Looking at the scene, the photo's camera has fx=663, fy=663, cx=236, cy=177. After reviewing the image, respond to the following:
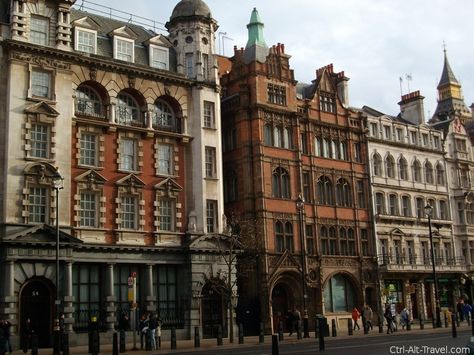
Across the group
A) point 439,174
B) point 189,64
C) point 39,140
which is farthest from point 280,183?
point 439,174

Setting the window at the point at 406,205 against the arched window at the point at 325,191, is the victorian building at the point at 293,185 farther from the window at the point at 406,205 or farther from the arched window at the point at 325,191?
the window at the point at 406,205

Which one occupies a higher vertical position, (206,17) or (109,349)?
(206,17)

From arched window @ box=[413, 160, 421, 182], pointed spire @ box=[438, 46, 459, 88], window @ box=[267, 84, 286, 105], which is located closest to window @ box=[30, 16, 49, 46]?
A: window @ box=[267, 84, 286, 105]

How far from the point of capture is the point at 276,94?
53.8m

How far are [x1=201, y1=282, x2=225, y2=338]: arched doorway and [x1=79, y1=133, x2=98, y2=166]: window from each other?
1155 centimetres

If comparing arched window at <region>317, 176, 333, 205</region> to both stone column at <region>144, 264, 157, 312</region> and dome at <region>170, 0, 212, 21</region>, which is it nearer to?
dome at <region>170, 0, 212, 21</region>

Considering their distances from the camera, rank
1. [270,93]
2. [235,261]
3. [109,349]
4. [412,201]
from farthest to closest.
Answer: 1. [412,201]
2. [270,93]
3. [235,261]
4. [109,349]

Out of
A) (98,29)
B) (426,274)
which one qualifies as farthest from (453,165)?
(98,29)

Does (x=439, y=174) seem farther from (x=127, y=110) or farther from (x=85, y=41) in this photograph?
(x=85, y=41)

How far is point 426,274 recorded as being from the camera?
203ft

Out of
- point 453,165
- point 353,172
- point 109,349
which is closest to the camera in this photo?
point 109,349

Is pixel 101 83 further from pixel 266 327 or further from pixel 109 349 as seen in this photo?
pixel 266 327

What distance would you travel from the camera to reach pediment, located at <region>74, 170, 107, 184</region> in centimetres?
4109

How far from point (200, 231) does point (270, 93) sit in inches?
552
